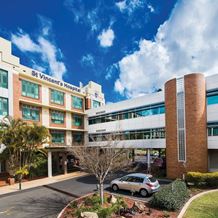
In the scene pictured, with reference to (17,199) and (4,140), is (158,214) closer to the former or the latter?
(17,199)

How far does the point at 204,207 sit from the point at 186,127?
414 inches

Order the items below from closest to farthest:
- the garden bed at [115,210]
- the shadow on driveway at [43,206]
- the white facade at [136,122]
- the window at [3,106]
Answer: the garden bed at [115,210]
the shadow on driveway at [43,206]
the window at [3,106]
the white facade at [136,122]

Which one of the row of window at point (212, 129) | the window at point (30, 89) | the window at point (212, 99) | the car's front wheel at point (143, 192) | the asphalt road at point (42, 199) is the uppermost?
the window at point (30, 89)

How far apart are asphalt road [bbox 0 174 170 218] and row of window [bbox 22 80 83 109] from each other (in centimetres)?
1300

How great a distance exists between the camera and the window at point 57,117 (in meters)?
32.2

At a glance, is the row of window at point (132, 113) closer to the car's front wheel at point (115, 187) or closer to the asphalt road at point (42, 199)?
the asphalt road at point (42, 199)

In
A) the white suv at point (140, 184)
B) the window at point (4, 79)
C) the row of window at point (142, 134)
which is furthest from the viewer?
the row of window at point (142, 134)

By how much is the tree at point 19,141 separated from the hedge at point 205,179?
15271mm

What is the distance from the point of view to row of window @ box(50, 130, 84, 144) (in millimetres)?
32438

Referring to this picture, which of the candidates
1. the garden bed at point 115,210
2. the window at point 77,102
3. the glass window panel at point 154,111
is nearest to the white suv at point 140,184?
the garden bed at point 115,210

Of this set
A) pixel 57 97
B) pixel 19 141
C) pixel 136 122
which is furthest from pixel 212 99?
pixel 57 97

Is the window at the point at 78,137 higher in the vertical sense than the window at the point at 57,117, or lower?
lower

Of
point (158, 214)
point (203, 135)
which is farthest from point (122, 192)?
point (203, 135)

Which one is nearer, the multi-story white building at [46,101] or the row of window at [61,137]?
the multi-story white building at [46,101]
